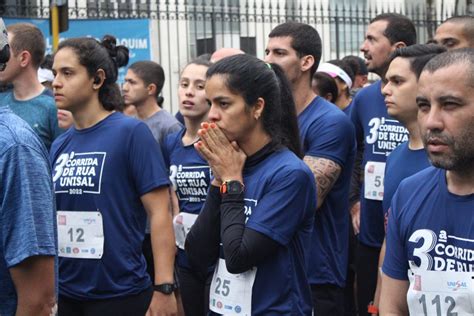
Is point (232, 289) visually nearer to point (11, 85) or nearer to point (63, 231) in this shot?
point (63, 231)

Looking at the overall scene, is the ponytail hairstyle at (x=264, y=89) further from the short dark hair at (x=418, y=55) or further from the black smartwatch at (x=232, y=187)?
→ the short dark hair at (x=418, y=55)

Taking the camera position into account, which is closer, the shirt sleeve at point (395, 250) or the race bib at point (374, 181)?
the shirt sleeve at point (395, 250)

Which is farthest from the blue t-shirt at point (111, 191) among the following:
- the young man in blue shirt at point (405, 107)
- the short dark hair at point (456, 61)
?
the short dark hair at point (456, 61)

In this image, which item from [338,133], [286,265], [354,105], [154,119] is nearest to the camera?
[286,265]

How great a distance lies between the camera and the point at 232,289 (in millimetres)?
4145

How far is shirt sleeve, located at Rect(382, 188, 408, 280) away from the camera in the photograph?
3.64 m

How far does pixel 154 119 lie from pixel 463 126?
494cm

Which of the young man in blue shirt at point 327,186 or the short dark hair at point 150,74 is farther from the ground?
the short dark hair at point 150,74

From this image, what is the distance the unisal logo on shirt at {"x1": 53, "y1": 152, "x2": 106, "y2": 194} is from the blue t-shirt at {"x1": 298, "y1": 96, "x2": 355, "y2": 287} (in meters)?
1.18

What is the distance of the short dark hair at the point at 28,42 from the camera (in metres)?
6.66

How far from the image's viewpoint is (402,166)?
5074mm

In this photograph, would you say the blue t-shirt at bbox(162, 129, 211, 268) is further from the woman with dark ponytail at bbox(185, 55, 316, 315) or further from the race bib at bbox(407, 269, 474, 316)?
the race bib at bbox(407, 269, 474, 316)

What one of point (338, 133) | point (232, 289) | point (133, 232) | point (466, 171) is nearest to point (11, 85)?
point (133, 232)

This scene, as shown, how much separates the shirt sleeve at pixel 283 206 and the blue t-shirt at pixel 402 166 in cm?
97
